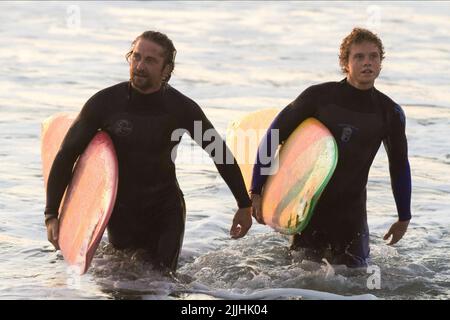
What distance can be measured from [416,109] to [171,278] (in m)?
7.09

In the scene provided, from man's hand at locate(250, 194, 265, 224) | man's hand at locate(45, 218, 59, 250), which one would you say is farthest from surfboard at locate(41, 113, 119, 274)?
man's hand at locate(250, 194, 265, 224)

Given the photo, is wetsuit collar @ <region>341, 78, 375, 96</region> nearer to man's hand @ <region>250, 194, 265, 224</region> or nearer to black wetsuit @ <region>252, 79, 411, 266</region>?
black wetsuit @ <region>252, 79, 411, 266</region>

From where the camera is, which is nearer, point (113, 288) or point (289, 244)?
point (113, 288)

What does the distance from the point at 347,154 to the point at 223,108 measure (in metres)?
5.97

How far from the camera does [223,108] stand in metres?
13.4

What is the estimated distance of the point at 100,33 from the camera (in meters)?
18.3

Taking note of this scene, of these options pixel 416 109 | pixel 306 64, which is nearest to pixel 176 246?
pixel 416 109

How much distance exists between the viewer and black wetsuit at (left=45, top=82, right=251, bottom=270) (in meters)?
7.06

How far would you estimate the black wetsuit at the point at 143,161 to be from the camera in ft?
23.2

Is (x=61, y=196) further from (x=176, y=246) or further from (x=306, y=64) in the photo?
(x=306, y=64)

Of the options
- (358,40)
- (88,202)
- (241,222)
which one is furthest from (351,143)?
(88,202)

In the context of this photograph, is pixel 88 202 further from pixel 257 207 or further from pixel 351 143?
pixel 351 143

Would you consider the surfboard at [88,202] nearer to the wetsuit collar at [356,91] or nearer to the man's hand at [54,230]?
the man's hand at [54,230]

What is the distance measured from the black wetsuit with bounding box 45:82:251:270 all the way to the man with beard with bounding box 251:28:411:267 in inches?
22.1
